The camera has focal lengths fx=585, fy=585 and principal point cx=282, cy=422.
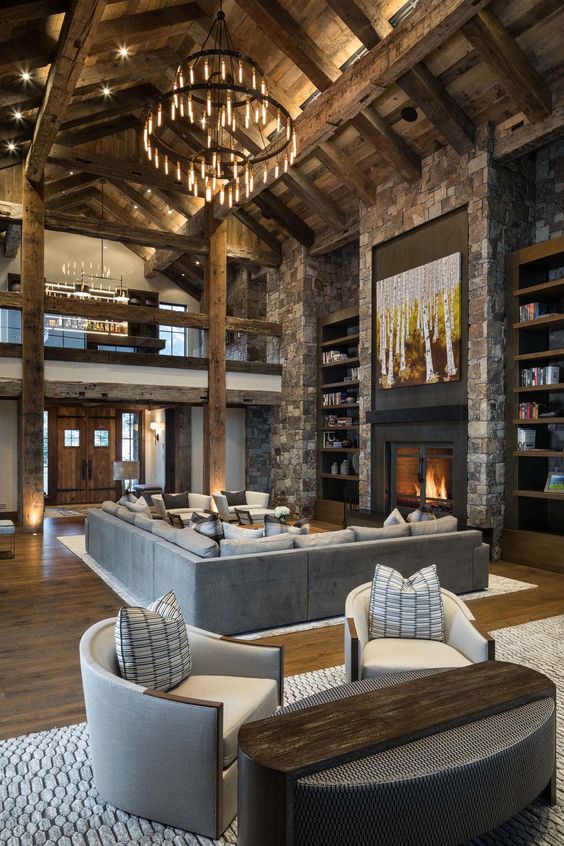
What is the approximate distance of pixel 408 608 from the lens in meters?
3.38

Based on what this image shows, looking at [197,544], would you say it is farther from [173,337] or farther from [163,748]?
[173,337]

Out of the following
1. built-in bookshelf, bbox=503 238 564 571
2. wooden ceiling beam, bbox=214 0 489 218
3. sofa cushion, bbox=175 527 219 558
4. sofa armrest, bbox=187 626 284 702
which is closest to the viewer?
sofa armrest, bbox=187 626 284 702

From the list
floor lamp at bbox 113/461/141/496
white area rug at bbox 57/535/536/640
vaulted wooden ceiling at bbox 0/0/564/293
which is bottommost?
white area rug at bbox 57/535/536/640

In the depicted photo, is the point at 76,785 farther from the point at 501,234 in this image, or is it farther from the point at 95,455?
the point at 95,455

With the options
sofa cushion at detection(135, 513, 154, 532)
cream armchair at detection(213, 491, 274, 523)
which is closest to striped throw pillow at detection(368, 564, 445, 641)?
sofa cushion at detection(135, 513, 154, 532)

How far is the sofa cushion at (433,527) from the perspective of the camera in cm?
561

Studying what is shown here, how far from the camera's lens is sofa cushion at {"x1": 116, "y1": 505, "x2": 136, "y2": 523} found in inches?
242

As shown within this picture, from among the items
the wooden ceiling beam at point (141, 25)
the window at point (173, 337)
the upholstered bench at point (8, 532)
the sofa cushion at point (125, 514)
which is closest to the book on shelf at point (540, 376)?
the sofa cushion at point (125, 514)

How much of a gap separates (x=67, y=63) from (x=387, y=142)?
4.30 metres

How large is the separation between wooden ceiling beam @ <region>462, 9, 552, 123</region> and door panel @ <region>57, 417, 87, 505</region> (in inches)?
438

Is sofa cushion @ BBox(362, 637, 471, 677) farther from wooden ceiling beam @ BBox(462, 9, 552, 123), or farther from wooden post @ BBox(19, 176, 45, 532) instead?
wooden post @ BBox(19, 176, 45, 532)

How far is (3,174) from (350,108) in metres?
6.18

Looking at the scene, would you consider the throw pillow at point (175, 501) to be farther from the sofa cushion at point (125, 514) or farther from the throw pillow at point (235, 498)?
the sofa cushion at point (125, 514)

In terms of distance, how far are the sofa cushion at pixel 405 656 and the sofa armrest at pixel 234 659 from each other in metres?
0.53
